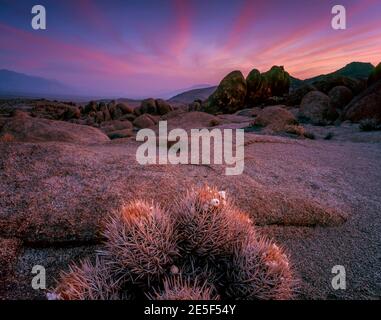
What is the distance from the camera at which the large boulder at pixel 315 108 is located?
18.6 metres

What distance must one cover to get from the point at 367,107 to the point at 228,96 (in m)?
16.9

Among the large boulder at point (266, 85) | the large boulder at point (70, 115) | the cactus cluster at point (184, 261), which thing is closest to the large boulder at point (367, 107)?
the cactus cluster at point (184, 261)

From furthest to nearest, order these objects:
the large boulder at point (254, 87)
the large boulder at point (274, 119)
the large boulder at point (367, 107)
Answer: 1. the large boulder at point (254, 87)
2. the large boulder at point (367, 107)
3. the large boulder at point (274, 119)

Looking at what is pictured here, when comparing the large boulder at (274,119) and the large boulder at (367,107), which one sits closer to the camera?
the large boulder at (274,119)

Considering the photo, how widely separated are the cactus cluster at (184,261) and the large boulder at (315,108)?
17143 millimetres

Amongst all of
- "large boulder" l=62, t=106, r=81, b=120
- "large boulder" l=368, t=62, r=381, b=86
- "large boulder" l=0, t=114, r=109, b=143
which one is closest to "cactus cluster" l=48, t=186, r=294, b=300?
"large boulder" l=0, t=114, r=109, b=143

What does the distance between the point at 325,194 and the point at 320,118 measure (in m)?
15.0

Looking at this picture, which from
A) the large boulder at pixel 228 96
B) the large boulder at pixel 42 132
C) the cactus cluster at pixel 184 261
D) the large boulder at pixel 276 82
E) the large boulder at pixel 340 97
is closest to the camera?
the cactus cluster at pixel 184 261

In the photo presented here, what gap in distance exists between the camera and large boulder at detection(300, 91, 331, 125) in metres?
18.6

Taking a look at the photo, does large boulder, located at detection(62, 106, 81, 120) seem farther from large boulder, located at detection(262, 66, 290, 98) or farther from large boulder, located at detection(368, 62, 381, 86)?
large boulder, located at detection(368, 62, 381, 86)

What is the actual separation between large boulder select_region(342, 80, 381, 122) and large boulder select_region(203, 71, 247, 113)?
49.2 ft

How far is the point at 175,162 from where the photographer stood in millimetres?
5707

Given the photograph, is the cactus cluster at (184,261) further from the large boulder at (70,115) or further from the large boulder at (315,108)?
the large boulder at (70,115)
